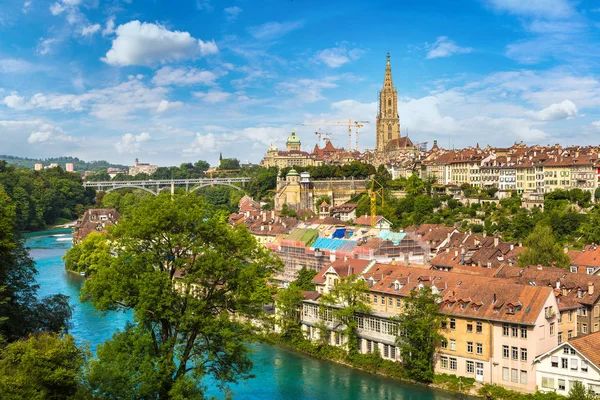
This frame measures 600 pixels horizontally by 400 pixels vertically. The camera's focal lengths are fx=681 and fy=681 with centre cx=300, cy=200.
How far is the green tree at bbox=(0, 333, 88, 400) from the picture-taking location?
37.5ft

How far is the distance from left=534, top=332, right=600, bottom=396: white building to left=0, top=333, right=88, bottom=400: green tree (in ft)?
37.9

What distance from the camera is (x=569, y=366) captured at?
17.2 meters

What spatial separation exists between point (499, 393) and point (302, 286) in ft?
33.3

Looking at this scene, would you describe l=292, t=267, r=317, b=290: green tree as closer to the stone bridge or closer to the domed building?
the stone bridge

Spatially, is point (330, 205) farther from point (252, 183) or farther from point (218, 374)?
point (218, 374)

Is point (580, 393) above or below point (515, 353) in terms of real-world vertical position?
below

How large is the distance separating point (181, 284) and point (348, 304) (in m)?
8.75

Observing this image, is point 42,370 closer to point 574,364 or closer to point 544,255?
point 574,364

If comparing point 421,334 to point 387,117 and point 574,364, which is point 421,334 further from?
point 387,117

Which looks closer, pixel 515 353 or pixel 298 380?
pixel 515 353

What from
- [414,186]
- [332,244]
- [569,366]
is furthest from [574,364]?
[414,186]

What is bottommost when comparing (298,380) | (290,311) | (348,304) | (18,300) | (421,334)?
(298,380)

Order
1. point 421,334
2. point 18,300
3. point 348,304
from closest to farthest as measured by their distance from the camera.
Answer: point 421,334
point 18,300
point 348,304

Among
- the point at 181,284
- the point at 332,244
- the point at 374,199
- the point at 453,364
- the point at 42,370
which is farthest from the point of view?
the point at 374,199
